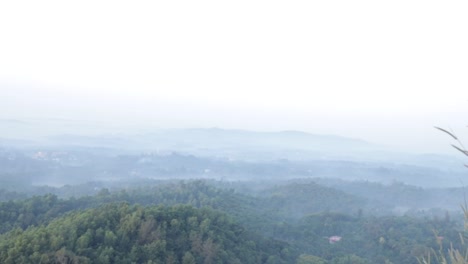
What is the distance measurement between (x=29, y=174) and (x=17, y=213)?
3822cm

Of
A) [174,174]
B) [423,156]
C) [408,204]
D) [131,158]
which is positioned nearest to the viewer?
[408,204]

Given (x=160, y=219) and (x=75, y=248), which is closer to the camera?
(x=75, y=248)

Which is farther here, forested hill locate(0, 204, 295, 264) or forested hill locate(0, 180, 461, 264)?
forested hill locate(0, 180, 461, 264)

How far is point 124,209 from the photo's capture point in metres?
15.4

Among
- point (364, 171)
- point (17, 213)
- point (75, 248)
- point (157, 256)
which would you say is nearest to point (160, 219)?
point (157, 256)

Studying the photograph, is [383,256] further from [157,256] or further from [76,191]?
[76,191]

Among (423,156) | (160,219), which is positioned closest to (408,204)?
(160,219)

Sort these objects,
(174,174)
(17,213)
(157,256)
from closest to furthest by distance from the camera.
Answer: (157,256), (17,213), (174,174)

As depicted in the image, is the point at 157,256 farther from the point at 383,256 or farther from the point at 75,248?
the point at 383,256

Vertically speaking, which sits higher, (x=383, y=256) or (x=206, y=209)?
(x=206, y=209)

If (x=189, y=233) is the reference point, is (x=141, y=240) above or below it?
above

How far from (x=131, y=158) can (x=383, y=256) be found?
198 ft

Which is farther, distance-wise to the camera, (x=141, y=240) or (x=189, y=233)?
(x=189, y=233)

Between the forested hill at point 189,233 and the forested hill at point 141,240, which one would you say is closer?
the forested hill at point 141,240
